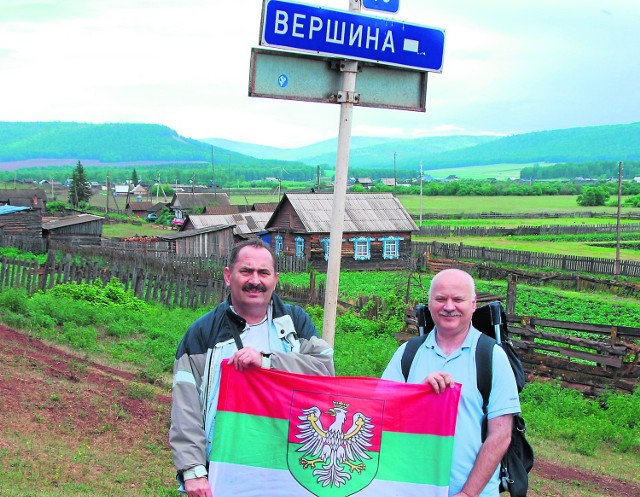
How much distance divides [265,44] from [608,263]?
3691 cm

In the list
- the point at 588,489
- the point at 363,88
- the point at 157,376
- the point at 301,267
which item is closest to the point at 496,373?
the point at 363,88

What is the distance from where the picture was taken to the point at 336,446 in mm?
3568

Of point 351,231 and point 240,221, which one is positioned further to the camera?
point 240,221

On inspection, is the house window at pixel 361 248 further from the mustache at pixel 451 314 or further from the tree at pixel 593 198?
the tree at pixel 593 198

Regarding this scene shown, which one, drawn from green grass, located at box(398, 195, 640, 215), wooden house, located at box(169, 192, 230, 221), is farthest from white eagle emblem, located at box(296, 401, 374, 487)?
green grass, located at box(398, 195, 640, 215)

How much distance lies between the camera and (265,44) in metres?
4.57

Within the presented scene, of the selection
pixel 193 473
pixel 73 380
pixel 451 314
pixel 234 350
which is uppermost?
pixel 451 314

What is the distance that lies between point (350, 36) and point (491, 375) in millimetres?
2304

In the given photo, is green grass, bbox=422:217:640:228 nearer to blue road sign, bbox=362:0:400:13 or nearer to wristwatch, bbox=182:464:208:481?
blue road sign, bbox=362:0:400:13

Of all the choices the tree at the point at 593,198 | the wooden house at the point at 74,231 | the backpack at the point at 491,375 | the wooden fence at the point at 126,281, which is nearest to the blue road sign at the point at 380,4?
the backpack at the point at 491,375

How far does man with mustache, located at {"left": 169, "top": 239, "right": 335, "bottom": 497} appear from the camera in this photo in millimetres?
3521

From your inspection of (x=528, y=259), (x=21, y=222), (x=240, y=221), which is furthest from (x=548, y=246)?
(x=21, y=222)

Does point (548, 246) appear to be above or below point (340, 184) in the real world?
below

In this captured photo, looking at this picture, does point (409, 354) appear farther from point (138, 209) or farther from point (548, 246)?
point (138, 209)
